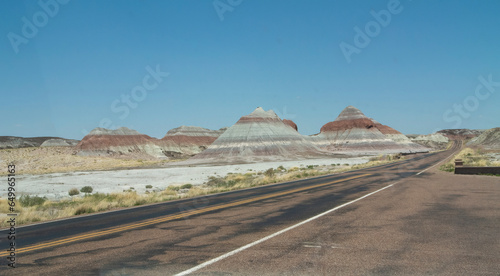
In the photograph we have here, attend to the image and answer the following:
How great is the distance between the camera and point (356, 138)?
6186 inches

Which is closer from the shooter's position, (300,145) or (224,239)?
(224,239)

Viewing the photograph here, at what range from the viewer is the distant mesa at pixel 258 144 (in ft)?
345

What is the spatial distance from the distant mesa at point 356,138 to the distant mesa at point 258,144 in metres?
34.5

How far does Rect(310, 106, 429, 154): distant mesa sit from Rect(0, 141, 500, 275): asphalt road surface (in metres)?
134

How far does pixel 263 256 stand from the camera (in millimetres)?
6852

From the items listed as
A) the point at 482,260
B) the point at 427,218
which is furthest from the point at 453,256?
the point at 427,218

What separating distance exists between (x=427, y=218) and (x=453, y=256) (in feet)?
13.7

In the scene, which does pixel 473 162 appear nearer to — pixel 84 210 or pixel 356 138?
pixel 84 210

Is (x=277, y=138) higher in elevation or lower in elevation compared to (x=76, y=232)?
higher

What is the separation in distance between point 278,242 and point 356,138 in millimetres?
155724

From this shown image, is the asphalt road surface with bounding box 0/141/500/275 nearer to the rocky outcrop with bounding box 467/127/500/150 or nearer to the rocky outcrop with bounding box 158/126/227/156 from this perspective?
the rocky outcrop with bounding box 467/127/500/150

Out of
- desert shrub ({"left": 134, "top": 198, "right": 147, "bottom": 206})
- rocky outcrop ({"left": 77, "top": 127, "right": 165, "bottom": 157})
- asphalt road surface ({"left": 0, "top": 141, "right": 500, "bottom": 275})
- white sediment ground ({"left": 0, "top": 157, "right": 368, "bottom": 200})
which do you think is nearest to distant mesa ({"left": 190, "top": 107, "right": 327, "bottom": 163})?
rocky outcrop ({"left": 77, "top": 127, "right": 165, "bottom": 157})

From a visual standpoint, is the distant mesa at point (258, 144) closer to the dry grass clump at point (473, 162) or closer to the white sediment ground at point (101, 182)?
the white sediment ground at point (101, 182)

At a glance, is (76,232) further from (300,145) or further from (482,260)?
(300,145)
